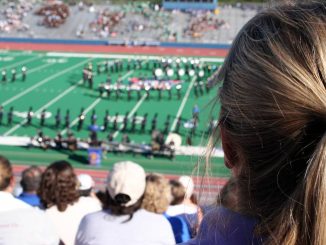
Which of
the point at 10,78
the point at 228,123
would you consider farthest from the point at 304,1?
the point at 10,78

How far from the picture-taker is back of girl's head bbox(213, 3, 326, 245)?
934mm

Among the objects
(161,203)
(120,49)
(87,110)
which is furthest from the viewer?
(120,49)

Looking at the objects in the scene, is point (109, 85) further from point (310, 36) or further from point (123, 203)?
point (310, 36)

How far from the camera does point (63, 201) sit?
3.44 meters

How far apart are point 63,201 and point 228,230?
99.8 inches

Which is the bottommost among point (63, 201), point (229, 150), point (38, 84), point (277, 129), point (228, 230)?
point (38, 84)

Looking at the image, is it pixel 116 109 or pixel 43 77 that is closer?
pixel 116 109

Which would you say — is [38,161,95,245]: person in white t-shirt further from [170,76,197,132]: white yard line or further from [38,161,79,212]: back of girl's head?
[170,76,197,132]: white yard line

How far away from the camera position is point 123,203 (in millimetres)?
2613

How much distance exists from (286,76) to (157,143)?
41.7ft

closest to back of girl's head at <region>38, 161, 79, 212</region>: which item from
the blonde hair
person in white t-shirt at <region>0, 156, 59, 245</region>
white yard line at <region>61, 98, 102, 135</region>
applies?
the blonde hair

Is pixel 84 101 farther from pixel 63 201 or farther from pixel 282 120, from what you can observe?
pixel 282 120

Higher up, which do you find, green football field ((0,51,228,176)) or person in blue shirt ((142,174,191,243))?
person in blue shirt ((142,174,191,243))

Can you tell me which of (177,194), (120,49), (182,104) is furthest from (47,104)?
(177,194)
